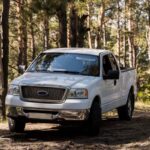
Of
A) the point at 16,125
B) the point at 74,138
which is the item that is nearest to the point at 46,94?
the point at 74,138

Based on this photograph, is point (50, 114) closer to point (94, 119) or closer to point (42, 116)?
point (42, 116)

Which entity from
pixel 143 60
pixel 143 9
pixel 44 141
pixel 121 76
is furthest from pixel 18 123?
pixel 143 60

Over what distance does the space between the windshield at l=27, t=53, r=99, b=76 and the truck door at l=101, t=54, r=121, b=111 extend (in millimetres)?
358

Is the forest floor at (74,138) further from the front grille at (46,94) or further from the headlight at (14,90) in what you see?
the headlight at (14,90)

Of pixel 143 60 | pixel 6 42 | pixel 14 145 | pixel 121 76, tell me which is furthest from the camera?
pixel 143 60

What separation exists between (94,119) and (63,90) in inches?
38.5

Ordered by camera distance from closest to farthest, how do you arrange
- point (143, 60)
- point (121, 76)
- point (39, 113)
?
point (39, 113), point (121, 76), point (143, 60)

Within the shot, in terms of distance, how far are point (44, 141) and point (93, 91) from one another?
1547 mm

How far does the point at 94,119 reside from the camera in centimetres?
1133

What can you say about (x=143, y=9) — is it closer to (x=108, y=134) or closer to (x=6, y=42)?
(x=6, y=42)

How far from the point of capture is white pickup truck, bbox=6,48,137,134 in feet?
35.7

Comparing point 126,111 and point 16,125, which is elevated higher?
point 16,125

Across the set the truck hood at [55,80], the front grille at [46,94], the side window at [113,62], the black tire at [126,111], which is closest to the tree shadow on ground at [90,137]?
the front grille at [46,94]

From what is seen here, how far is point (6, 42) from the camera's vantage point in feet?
62.6
